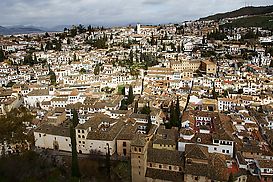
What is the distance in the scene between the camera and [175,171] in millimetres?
17969

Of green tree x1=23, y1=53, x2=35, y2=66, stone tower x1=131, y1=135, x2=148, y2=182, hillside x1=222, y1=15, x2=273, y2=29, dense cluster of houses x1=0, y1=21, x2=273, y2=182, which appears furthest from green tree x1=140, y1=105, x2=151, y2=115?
hillside x1=222, y1=15, x2=273, y2=29

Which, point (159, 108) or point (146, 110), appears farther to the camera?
point (159, 108)

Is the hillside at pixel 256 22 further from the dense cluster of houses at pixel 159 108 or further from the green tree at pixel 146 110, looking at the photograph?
the green tree at pixel 146 110

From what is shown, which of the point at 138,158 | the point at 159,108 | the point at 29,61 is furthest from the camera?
the point at 29,61

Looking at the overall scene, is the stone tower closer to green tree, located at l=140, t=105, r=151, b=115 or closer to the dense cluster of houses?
the dense cluster of houses

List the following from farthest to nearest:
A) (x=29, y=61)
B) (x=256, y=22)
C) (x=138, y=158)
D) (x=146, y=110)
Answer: (x=256, y=22), (x=29, y=61), (x=146, y=110), (x=138, y=158)

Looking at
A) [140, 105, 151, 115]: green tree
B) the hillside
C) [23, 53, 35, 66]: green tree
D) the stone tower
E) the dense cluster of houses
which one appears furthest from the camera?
the hillside

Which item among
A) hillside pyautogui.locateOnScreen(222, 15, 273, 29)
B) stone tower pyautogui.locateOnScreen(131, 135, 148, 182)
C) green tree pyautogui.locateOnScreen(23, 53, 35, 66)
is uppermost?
hillside pyautogui.locateOnScreen(222, 15, 273, 29)

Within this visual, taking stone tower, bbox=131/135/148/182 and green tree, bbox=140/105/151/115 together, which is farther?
green tree, bbox=140/105/151/115

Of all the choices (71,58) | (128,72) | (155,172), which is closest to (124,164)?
(155,172)

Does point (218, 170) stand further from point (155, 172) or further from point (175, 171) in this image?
point (155, 172)

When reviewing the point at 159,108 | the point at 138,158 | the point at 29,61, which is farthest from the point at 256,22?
the point at 138,158

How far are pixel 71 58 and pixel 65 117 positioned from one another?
88.5ft

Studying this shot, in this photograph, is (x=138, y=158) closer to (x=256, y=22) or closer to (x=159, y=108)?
(x=159, y=108)
